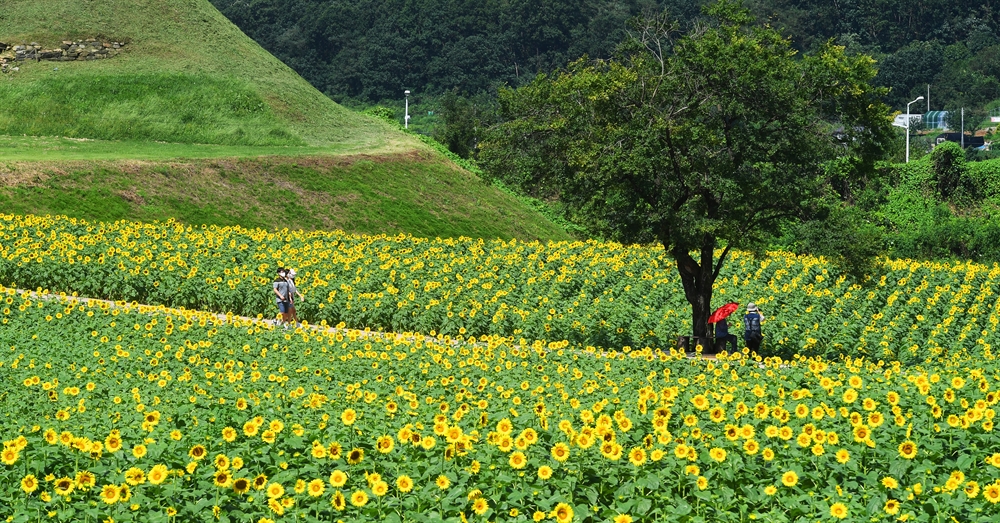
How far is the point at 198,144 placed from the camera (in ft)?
145

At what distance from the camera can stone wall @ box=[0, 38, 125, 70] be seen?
49125 millimetres

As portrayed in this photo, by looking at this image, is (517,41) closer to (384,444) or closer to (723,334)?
(723,334)

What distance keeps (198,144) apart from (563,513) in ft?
130

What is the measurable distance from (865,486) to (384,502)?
3536 mm

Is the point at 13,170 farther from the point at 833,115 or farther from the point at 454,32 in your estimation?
the point at 454,32

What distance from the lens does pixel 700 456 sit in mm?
8477

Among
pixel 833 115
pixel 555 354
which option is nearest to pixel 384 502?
pixel 555 354

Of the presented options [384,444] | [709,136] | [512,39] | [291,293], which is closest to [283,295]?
[291,293]

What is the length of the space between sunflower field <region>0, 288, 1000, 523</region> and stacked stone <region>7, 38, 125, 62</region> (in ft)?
136

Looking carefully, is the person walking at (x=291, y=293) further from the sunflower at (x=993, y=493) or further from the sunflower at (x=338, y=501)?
the sunflower at (x=993, y=493)

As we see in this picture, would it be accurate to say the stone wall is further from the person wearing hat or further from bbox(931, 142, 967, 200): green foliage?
the person wearing hat

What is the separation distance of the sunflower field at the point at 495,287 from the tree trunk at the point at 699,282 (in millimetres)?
768

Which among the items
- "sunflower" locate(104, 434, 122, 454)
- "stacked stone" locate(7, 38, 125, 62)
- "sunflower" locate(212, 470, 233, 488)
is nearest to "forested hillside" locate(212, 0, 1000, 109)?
"stacked stone" locate(7, 38, 125, 62)

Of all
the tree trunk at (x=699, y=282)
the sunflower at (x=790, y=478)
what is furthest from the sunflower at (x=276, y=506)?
the tree trunk at (x=699, y=282)
